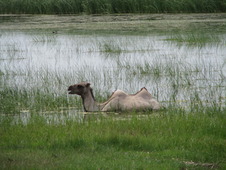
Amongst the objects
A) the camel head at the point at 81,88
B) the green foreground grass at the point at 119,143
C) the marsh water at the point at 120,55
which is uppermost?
the marsh water at the point at 120,55

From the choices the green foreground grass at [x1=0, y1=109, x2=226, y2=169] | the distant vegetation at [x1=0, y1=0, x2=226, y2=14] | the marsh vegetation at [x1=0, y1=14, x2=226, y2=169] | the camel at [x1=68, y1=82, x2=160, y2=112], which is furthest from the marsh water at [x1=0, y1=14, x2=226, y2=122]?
the green foreground grass at [x1=0, y1=109, x2=226, y2=169]

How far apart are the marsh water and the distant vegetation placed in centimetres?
119

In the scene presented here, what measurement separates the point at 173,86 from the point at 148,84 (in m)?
0.86

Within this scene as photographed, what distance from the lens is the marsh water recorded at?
13602 millimetres

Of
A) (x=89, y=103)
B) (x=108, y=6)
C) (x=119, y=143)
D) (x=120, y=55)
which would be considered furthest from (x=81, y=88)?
(x=108, y=6)

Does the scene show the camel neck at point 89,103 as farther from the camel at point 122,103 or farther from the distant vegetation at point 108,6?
the distant vegetation at point 108,6

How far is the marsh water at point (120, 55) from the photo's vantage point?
44.6ft

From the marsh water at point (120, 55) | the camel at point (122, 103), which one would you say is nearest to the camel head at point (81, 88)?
the camel at point (122, 103)

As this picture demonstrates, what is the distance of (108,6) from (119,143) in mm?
27173

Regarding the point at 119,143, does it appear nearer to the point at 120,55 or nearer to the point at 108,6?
the point at 120,55

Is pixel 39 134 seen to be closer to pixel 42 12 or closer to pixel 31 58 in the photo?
pixel 31 58

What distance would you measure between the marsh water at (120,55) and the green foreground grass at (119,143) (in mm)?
2116

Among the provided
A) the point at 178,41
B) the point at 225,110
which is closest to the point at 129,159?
the point at 225,110

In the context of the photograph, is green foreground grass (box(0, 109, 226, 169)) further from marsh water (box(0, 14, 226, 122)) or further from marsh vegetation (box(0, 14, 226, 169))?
marsh water (box(0, 14, 226, 122))
